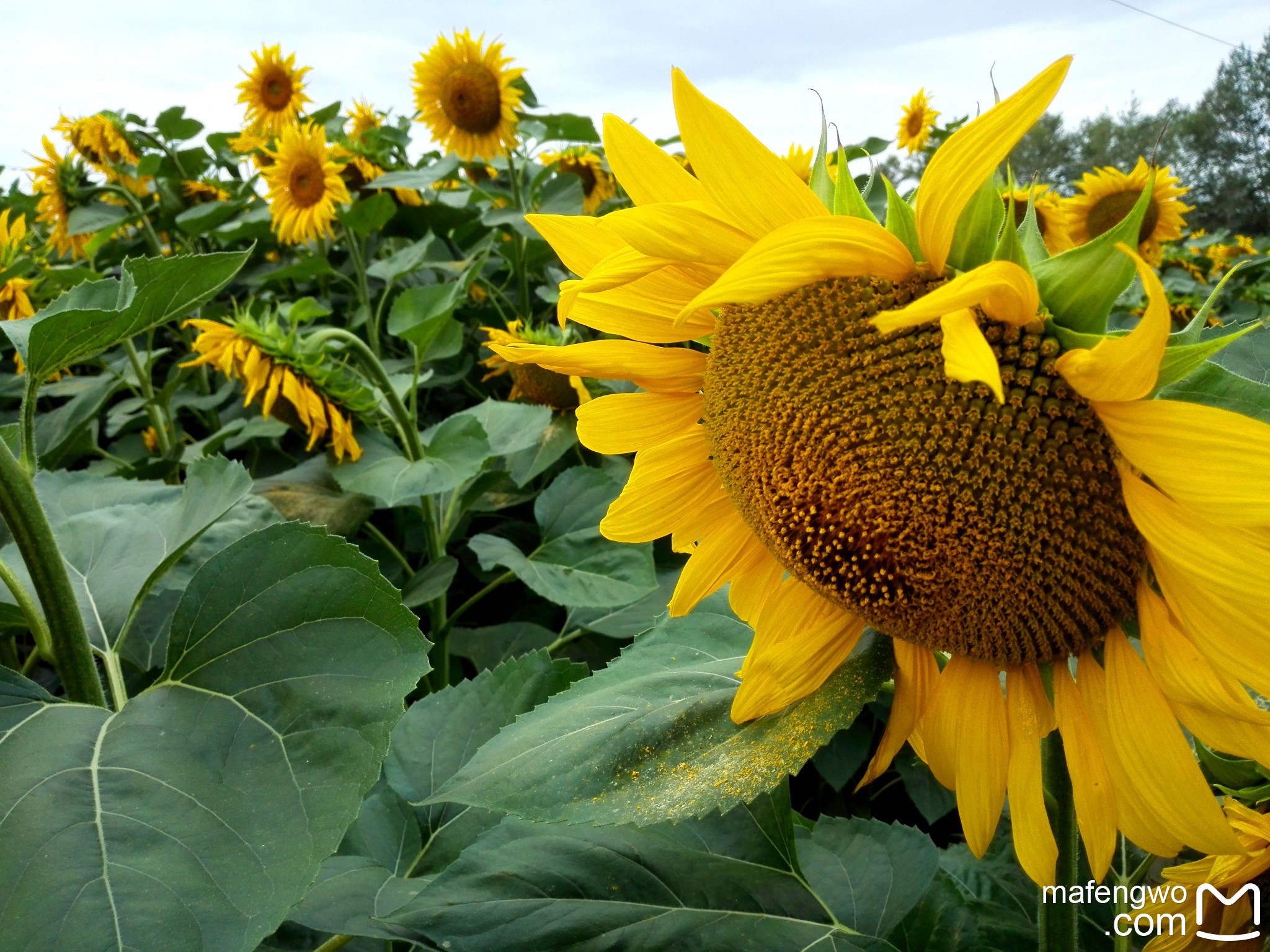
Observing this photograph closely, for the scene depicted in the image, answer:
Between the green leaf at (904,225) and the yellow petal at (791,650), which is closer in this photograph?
the green leaf at (904,225)

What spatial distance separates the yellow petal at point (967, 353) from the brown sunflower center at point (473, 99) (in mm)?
2875

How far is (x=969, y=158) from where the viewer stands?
1.94 ft

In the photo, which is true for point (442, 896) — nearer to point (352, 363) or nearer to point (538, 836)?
point (538, 836)

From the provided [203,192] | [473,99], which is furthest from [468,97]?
[203,192]

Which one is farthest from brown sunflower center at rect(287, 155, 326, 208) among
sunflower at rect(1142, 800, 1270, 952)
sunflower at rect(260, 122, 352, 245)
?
sunflower at rect(1142, 800, 1270, 952)

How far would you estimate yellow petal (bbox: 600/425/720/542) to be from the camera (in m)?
0.88

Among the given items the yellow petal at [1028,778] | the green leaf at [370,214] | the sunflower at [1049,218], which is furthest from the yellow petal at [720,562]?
the green leaf at [370,214]

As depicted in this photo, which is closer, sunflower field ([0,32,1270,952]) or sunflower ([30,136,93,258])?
sunflower field ([0,32,1270,952])

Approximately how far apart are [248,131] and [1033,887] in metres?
3.67

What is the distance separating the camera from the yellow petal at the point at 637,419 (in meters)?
0.87

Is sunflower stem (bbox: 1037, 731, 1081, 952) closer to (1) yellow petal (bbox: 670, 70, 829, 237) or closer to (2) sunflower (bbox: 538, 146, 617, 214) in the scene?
(1) yellow petal (bbox: 670, 70, 829, 237)

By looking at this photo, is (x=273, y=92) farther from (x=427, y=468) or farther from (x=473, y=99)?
(x=427, y=468)

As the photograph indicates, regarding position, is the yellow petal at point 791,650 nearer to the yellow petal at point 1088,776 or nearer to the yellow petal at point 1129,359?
the yellow petal at point 1088,776

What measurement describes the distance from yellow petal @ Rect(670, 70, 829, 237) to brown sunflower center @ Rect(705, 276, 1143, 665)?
6cm
